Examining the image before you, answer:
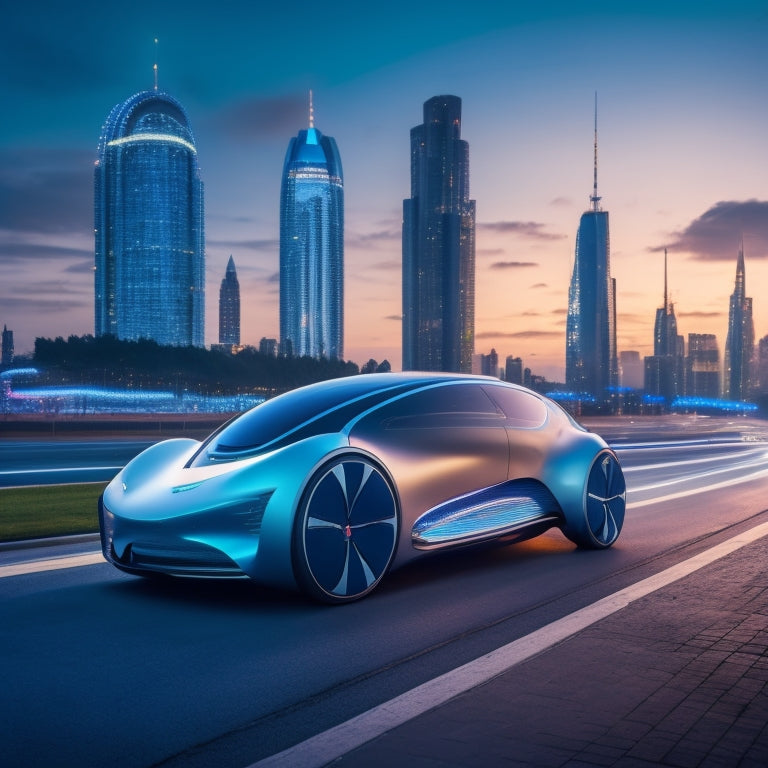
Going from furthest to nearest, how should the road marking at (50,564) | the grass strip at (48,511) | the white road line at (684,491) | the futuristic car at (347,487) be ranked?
1. the white road line at (684,491)
2. the grass strip at (48,511)
3. the road marking at (50,564)
4. the futuristic car at (347,487)

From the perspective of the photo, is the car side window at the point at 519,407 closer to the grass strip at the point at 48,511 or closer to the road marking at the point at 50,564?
the road marking at the point at 50,564

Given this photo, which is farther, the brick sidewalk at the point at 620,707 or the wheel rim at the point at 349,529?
the wheel rim at the point at 349,529

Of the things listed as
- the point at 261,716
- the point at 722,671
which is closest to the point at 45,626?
the point at 261,716

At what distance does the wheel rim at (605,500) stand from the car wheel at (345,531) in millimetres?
2528

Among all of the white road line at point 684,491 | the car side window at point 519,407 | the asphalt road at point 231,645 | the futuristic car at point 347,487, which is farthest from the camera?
the white road line at point 684,491

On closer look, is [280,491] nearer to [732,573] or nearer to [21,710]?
[21,710]

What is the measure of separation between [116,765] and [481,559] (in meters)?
4.84

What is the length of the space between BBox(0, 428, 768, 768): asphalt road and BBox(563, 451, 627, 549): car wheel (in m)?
0.18

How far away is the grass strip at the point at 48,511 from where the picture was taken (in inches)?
386

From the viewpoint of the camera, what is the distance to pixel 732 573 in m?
7.25

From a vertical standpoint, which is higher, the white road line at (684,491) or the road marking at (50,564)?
the road marking at (50,564)

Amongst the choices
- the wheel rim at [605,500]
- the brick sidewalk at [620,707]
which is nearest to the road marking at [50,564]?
the wheel rim at [605,500]

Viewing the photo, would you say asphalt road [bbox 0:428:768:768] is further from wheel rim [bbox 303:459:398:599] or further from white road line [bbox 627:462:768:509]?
white road line [bbox 627:462:768:509]

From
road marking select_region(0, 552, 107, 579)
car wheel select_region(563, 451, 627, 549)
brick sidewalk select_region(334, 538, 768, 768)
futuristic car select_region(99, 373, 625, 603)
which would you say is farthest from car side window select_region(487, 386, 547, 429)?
road marking select_region(0, 552, 107, 579)
